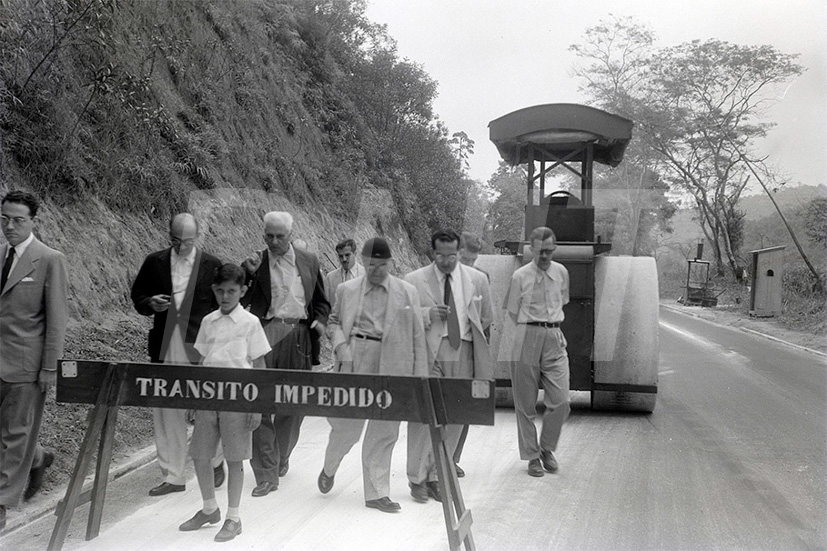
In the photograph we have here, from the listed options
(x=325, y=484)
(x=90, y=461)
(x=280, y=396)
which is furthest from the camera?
(x=325, y=484)

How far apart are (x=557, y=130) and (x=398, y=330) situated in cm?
454

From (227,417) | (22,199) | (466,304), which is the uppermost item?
(22,199)

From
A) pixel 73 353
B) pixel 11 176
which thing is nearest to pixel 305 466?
pixel 73 353

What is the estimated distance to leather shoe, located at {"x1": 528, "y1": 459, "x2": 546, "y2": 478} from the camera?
604cm

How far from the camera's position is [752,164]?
26203 mm

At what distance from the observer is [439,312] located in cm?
561

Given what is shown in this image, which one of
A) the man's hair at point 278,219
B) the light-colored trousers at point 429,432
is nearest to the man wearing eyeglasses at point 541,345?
the light-colored trousers at point 429,432

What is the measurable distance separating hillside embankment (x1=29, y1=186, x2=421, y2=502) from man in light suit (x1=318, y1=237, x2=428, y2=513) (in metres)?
2.16

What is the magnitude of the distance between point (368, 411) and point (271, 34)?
1491cm

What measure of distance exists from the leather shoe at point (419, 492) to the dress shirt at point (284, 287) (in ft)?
4.90

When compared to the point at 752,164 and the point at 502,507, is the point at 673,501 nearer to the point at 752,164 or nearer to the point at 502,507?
the point at 502,507

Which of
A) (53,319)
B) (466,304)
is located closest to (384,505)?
(466,304)

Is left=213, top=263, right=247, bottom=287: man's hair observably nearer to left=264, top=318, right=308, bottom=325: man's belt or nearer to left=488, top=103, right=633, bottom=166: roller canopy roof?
left=264, top=318, right=308, bottom=325: man's belt

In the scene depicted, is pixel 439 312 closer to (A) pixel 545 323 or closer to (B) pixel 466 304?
(B) pixel 466 304
